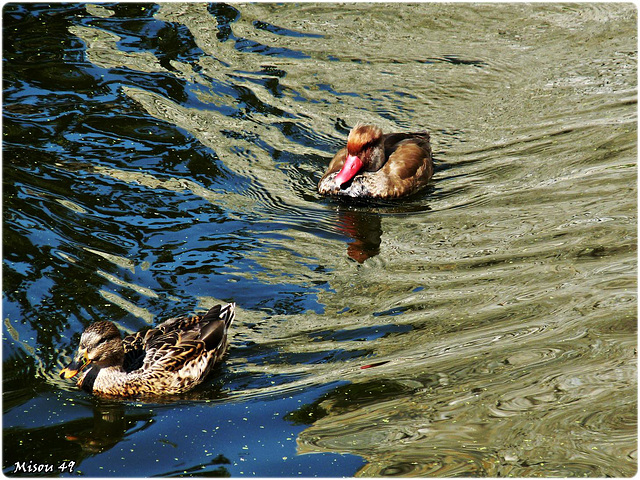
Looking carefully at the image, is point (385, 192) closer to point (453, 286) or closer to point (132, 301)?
point (453, 286)

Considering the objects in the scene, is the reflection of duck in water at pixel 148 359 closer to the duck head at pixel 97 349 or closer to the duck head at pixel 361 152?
the duck head at pixel 97 349

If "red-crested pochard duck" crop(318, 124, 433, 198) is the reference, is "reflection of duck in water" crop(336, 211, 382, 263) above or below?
below

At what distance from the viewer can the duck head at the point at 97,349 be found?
230 inches

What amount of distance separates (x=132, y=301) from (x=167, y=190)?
8.25 feet

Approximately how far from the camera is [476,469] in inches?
204

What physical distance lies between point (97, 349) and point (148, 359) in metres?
0.42

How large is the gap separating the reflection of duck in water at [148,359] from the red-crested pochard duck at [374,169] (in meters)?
3.63

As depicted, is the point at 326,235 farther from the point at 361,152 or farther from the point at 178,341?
the point at 178,341

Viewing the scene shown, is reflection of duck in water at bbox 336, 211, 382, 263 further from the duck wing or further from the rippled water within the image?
the duck wing

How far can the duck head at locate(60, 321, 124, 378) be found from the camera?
5.84 metres

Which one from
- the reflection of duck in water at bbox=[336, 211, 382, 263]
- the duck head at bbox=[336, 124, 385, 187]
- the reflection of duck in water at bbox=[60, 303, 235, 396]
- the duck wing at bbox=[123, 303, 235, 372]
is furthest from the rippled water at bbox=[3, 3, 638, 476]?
the duck head at bbox=[336, 124, 385, 187]

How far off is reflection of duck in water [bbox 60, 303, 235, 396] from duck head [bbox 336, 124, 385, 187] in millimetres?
3664
